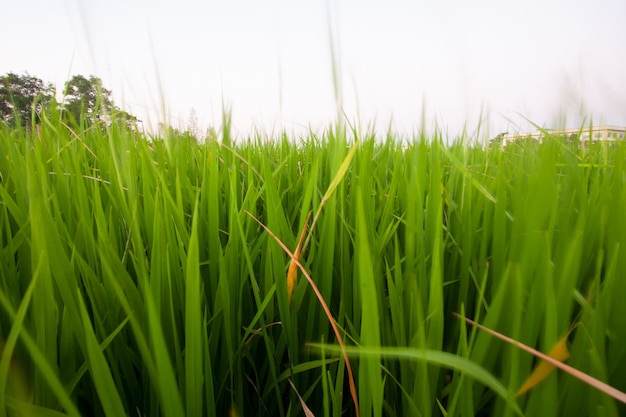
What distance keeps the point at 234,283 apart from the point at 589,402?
0.97ft

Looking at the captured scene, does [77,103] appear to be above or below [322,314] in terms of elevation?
above

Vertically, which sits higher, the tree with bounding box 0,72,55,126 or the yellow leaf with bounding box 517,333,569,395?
the tree with bounding box 0,72,55,126

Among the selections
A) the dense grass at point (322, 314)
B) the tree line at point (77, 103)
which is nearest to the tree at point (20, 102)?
the tree line at point (77, 103)

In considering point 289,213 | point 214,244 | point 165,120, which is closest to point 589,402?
point 214,244

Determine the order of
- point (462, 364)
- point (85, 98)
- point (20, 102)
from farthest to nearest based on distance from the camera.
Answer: point (20, 102), point (85, 98), point (462, 364)

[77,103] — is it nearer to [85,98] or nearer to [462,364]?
[85,98]

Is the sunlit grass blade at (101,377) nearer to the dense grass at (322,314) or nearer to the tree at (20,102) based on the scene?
the dense grass at (322,314)

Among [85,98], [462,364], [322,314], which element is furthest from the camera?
[85,98]

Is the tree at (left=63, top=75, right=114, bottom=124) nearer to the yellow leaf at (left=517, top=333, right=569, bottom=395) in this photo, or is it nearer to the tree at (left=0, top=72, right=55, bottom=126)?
the tree at (left=0, top=72, right=55, bottom=126)

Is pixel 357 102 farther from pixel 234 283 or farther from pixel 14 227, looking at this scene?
pixel 14 227

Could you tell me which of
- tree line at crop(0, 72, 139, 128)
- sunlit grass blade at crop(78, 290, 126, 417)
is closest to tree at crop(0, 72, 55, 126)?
tree line at crop(0, 72, 139, 128)

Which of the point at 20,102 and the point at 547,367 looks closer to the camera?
the point at 547,367

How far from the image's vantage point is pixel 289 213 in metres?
0.60

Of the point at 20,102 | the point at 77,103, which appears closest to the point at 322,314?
the point at 77,103
